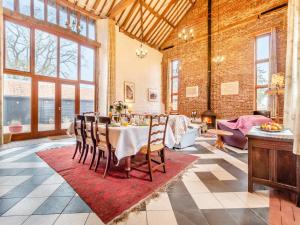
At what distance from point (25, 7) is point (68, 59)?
200 centimetres

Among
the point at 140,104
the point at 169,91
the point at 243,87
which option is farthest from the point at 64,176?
the point at 169,91

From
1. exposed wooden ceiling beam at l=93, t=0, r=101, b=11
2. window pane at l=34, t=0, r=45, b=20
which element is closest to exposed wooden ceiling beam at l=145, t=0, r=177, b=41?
exposed wooden ceiling beam at l=93, t=0, r=101, b=11

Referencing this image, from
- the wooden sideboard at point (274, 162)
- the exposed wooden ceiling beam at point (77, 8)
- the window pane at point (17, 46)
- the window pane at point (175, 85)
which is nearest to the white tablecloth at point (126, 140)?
the wooden sideboard at point (274, 162)

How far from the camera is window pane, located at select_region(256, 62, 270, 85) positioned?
22.0ft

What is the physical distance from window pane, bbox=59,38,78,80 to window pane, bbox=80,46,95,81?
312 millimetres

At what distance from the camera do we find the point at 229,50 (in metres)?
7.75

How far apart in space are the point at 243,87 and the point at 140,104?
17.1 feet

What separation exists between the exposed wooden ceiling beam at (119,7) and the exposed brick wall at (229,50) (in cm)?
405

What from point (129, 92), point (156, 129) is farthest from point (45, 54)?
point (156, 129)

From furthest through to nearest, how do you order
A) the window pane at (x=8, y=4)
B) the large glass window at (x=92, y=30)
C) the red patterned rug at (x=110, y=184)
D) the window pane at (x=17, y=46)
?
the large glass window at (x=92, y=30), the window pane at (x=17, y=46), the window pane at (x=8, y=4), the red patterned rug at (x=110, y=184)

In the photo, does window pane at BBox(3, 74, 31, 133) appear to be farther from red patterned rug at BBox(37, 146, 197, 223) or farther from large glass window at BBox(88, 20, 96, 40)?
large glass window at BBox(88, 20, 96, 40)

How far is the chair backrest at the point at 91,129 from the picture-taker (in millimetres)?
2789

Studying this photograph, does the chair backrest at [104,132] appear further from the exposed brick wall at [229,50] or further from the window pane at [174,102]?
the window pane at [174,102]

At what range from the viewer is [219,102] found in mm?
8016
